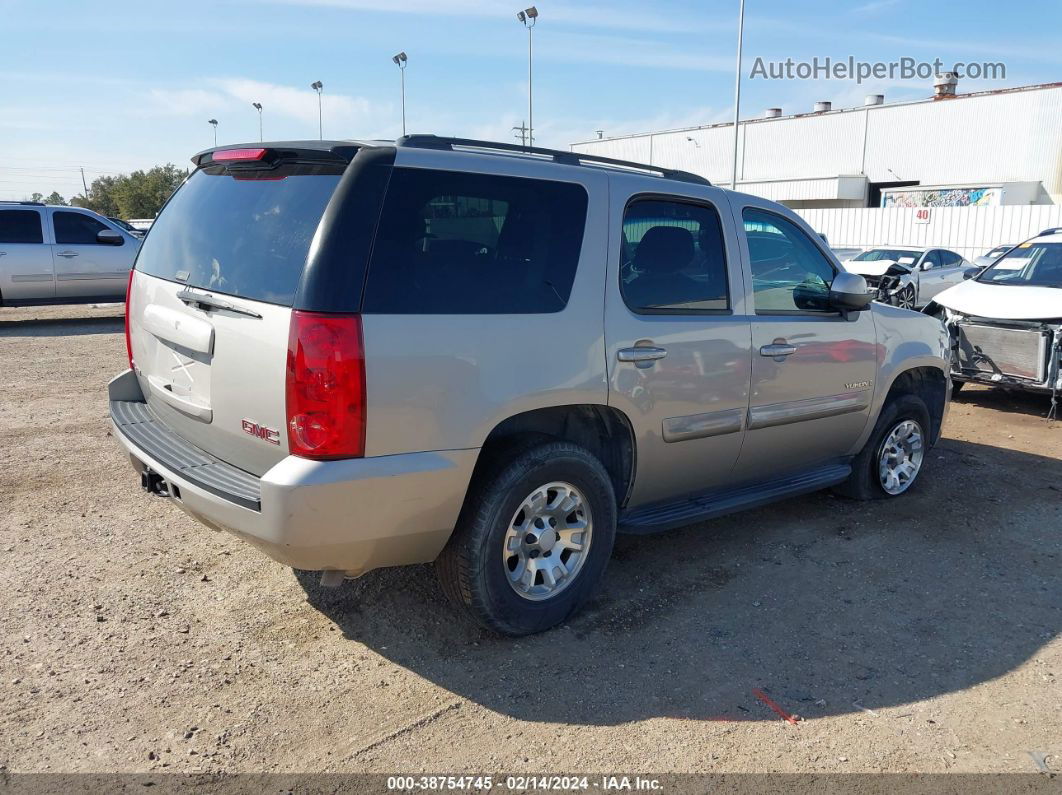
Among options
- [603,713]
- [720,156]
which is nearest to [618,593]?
[603,713]

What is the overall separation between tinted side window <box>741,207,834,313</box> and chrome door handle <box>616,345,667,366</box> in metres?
0.86

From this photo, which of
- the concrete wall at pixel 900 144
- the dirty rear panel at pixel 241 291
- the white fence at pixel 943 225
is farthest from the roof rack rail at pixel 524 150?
the concrete wall at pixel 900 144

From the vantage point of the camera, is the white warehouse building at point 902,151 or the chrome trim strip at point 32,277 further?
the white warehouse building at point 902,151

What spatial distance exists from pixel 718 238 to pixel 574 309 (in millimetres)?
1182

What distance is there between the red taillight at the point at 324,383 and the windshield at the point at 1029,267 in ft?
26.9

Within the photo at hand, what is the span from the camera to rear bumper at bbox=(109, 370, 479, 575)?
296cm

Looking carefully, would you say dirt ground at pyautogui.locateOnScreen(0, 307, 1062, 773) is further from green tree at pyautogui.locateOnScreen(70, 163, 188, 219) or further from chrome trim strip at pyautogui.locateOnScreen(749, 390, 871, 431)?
green tree at pyautogui.locateOnScreen(70, 163, 188, 219)

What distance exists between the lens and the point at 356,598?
13.3 ft

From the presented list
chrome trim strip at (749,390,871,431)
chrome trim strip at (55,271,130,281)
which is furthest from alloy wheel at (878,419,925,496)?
chrome trim strip at (55,271,130,281)

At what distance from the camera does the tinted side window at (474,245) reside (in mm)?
3137

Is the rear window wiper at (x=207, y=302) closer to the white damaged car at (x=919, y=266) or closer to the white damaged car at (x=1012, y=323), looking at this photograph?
the white damaged car at (x=1012, y=323)

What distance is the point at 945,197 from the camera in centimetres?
3938

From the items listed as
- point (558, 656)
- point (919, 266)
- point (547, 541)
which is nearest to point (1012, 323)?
point (547, 541)

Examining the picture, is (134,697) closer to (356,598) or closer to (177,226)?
(356,598)
